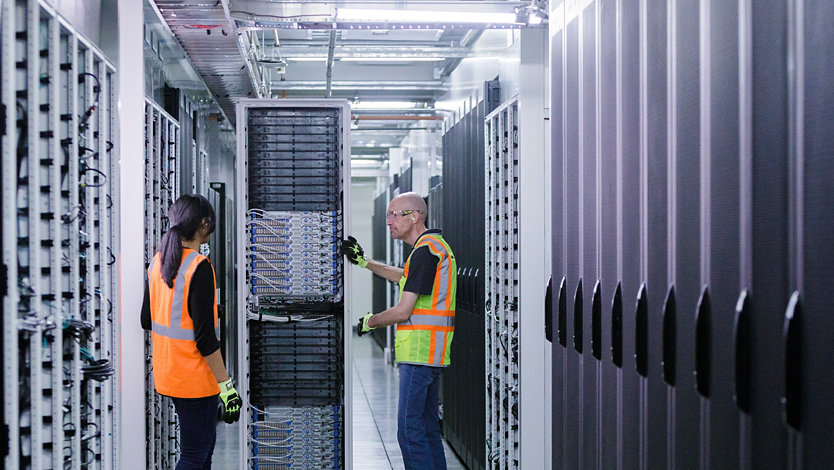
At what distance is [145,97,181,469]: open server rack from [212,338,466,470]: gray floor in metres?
1.33

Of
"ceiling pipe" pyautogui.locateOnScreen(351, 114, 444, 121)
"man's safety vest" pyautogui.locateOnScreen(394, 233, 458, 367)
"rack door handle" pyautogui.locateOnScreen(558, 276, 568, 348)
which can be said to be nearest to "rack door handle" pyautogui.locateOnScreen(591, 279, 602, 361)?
"rack door handle" pyautogui.locateOnScreen(558, 276, 568, 348)

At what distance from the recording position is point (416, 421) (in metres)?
4.50

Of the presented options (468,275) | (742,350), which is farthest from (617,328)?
(468,275)

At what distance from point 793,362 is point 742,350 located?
0.21 m

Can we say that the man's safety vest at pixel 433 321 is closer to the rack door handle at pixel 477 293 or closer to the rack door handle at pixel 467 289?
the rack door handle at pixel 477 293

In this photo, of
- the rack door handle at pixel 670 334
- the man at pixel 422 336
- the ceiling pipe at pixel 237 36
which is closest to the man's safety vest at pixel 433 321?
the man at pixel 422 336

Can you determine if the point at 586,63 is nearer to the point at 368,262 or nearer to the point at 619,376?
the point at 619,376

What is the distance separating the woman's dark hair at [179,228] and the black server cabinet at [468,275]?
232 centimetres

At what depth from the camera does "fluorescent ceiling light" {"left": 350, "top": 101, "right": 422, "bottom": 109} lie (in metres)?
10.3

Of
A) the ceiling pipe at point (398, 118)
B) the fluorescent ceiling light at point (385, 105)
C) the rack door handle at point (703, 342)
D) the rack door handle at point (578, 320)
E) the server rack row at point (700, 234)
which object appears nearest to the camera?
the server rack row at point (700, 234)

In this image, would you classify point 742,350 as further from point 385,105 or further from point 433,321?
point 385,105

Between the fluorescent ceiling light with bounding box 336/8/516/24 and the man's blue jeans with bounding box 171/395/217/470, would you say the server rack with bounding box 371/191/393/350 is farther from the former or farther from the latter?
the man's blue jeans with bounding box 171/395/217/470

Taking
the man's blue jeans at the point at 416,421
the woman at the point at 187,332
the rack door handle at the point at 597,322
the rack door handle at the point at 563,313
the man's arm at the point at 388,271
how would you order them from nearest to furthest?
1. the rack door handle at the point at 597,322
2. the rack door handle at the point at 563,313
3. the woman at the point at 187,332
4. the man's blue jeans at the point at 416,421
5. the man's arm at the point at 388,271

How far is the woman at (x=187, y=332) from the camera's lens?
3.66 metres
